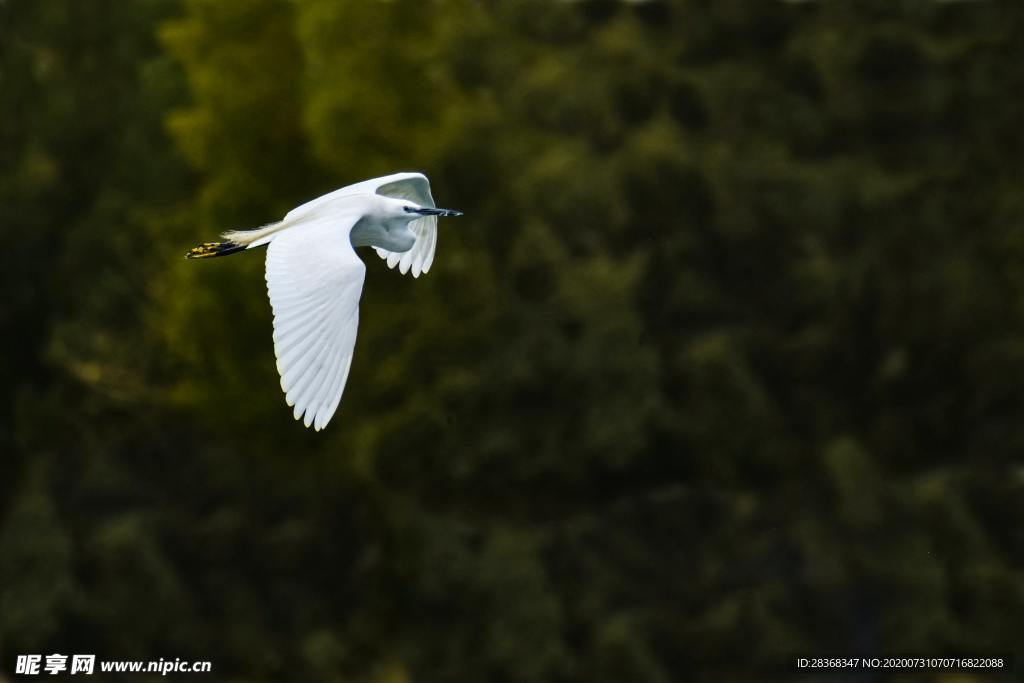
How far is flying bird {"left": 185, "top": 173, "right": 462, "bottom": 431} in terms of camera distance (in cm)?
531

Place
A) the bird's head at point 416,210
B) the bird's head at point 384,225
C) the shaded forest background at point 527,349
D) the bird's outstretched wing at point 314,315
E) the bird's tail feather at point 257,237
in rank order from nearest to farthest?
the bird's outstretched wing at point 314,315
the bird's tail feather at point 257,237
the bird's head at point 384,225
the bird's head at point 416,210
the shaded forest background at point 527,349

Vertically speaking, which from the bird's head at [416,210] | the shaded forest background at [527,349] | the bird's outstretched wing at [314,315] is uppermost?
the bird's head at [416,210]

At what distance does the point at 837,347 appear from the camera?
Answer: 16297 mm

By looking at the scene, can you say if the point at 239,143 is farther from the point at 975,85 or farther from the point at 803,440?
the point at 975,85

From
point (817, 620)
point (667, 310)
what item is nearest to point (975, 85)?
point (667, 310)

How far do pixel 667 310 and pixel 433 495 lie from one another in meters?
3.42

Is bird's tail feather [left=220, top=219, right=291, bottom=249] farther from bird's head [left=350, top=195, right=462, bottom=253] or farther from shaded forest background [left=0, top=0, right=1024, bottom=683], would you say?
shaded forest background [left=0, top=0, right=1024, bottom=683]

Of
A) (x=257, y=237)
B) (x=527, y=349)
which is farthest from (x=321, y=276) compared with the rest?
(x=527, y=349)

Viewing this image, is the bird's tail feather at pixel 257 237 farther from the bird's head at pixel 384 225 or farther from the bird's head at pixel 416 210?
the bird's head at pixel 416 210

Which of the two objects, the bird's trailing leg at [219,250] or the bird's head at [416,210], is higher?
the bird's head at [416,210]

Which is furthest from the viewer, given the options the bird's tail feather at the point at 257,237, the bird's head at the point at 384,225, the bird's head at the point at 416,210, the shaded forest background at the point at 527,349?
the shaded forest background at the point at 527,349

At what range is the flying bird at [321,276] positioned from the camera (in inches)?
209

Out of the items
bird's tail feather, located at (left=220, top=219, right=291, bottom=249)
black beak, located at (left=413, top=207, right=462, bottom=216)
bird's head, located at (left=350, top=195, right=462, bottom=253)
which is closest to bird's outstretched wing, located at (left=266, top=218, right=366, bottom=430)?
bird's tail feather, located at (left=220, top=219, right=291, bottom=249)

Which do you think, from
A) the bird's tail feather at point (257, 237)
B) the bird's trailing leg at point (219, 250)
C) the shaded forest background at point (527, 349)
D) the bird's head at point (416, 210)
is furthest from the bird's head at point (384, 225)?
the shaded forest background at point (527, 349)
